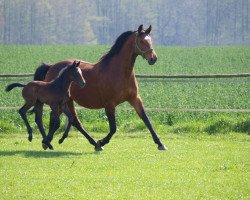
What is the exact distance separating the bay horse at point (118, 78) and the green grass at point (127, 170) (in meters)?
0.77

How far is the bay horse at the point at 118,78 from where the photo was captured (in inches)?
565

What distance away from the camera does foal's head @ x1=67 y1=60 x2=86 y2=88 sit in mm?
13773

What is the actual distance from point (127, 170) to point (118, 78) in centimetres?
343

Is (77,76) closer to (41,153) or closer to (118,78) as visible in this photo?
(118,78)

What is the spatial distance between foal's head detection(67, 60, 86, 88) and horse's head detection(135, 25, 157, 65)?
4.29 feet

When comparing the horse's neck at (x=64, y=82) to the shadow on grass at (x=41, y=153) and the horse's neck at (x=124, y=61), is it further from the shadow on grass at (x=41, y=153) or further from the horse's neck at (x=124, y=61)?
the shadow on grass at (x=41, y=153)

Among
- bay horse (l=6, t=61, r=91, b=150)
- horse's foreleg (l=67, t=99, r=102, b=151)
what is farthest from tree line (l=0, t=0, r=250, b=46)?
bay horse (l=6, t=61, r=91, b=150)

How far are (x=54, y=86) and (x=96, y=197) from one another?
520cm

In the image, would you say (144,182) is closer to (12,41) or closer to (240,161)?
(240,161)

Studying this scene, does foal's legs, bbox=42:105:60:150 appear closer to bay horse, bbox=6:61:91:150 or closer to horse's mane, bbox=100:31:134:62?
bay horse, bbox=6:61:91:150

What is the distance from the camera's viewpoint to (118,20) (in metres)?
152

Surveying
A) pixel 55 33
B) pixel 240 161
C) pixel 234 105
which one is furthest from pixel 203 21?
pixel 240 161

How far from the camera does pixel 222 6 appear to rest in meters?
140

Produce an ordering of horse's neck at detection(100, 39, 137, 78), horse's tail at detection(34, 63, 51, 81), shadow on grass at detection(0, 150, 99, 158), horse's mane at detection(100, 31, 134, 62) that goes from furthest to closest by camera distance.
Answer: horse's tail at detection(34, 63, 51, 81) < horse's mane at detection(100, 31, 134, 62) < horse's neck at detection(100, 39, 137, 78) < shadow on grass at detection(0, 150, 99, 158)
